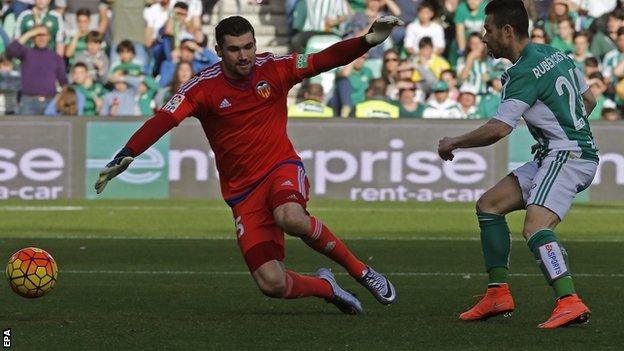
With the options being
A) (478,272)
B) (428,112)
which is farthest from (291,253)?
(428,112)

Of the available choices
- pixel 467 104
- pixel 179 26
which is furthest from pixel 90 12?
pixel 467 104

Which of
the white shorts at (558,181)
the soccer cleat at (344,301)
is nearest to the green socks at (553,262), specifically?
the white shorts at (558,181)

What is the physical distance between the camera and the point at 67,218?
18016mm

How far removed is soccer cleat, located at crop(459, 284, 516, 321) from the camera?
8859mm

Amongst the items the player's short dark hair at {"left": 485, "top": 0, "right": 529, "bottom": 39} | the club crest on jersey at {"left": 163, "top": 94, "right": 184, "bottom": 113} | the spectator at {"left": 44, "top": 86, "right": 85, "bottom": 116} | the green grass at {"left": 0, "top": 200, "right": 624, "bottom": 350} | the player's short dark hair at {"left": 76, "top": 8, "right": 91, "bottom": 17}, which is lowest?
the green grass at {"left": 0, "top": 200, "right": 624, "bottom": 350}

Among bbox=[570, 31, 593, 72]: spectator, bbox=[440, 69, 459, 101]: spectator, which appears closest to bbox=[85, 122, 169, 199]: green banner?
bbox=[440, 69, 459, 101]: spectator

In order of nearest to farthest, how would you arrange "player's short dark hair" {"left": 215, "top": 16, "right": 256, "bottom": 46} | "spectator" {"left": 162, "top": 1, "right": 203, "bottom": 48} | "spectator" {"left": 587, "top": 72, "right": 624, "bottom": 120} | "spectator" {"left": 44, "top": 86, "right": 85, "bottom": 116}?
"player's short dark hair" {"left": 215, "top": 16, "right": 256, "bottom": 46}, "spectator" {"left": 44, "top": 86, "right": 85, "bottom": 116}, "spectator" {"left": 587, "top": 72, "right": 624, "bottom": 120}, "spectator" {"left": 162, "top": 1, "right": 203, "bottom": 48}

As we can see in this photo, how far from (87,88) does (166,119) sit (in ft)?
47.6

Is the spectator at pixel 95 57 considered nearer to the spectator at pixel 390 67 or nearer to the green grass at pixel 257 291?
the spectator at pixel 390 67

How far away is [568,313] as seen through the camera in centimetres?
836

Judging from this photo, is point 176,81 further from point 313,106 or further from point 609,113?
point 609,113

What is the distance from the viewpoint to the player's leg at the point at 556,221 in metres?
8.41

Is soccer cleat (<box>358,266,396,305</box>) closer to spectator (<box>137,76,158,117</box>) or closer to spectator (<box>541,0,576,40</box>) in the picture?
spectator (<box>137,76,158,117</box>)

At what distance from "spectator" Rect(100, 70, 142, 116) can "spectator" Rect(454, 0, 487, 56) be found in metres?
5.27
